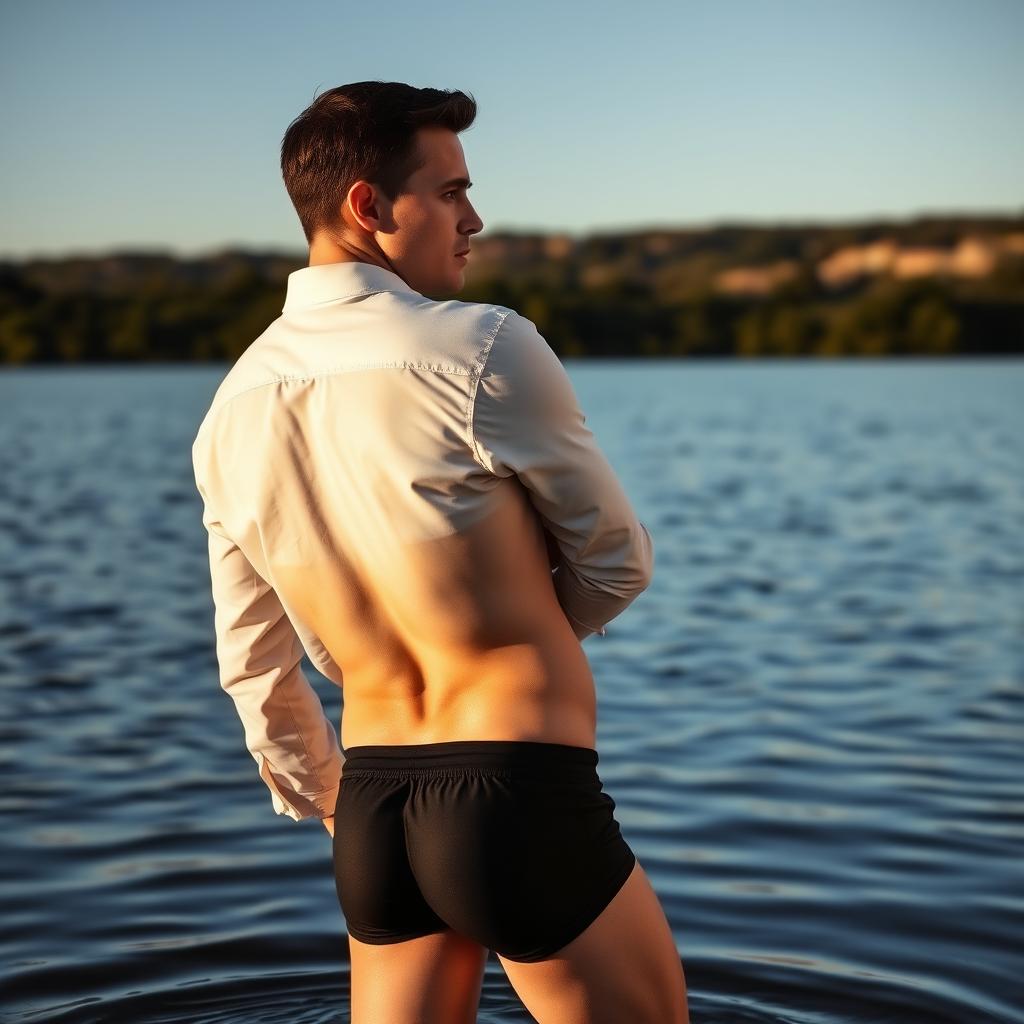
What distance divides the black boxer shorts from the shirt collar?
68cm

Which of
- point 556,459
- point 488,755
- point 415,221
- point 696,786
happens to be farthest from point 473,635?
point 696,786

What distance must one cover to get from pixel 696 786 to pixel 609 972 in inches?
181

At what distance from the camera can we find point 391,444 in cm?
208

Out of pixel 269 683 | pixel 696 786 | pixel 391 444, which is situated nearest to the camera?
pixel 391 444

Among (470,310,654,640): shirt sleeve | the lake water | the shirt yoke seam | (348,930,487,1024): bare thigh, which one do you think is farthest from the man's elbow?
the lake water

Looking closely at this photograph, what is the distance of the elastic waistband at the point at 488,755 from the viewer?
2109 mm

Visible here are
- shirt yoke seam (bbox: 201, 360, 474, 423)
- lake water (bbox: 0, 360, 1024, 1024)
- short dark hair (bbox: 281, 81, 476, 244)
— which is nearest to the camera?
shirt yoke seam (bbox: 201, 360, 474, 423)

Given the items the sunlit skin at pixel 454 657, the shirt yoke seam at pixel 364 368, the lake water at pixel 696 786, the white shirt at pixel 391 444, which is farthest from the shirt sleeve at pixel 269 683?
the lake water at pixel 696 786

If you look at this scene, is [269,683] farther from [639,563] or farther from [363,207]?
[363,207]

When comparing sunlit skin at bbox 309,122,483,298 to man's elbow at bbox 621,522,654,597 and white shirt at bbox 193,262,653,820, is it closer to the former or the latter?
white shirt at bbox 193,262,653,820

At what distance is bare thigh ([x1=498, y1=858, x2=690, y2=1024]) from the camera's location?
2.13 m

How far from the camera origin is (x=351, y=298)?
86.3 inches

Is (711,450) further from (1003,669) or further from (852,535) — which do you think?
(1003,669)

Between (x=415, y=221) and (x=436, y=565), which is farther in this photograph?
(x=415, y=221)
